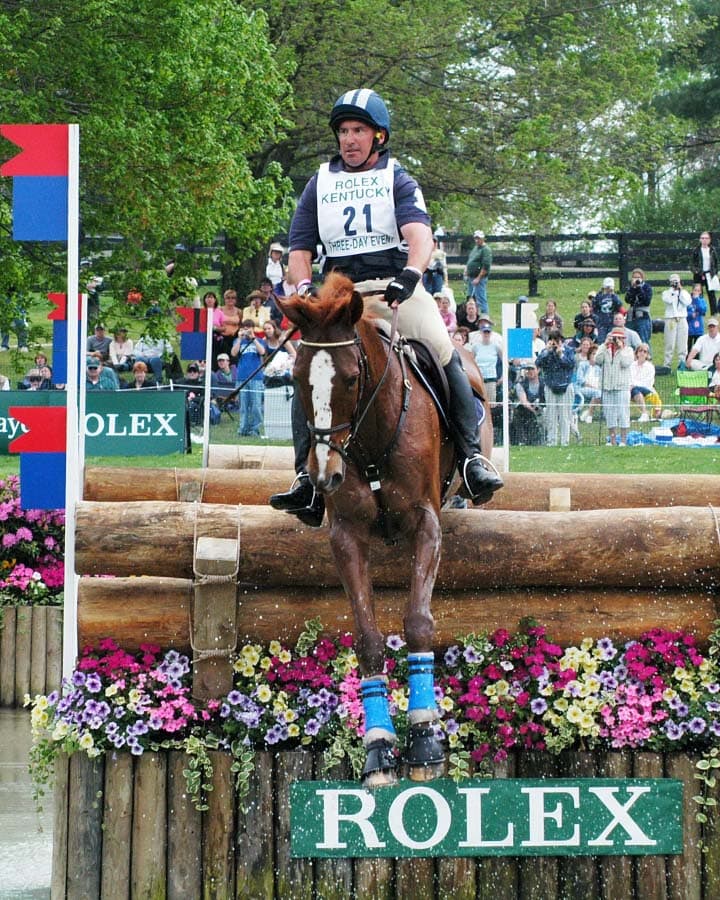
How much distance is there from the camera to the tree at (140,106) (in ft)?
55.5

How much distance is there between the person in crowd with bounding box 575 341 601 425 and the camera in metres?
17.1

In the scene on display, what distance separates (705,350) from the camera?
851 inches

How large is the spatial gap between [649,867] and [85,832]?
227cm

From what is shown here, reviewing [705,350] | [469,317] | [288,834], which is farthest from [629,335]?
[288,834]

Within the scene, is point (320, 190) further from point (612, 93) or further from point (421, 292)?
point (612, 93)

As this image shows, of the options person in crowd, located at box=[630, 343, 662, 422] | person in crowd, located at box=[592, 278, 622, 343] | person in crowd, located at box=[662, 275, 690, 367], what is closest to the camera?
person in crowd, located at box=[630, 343, 662, 422]

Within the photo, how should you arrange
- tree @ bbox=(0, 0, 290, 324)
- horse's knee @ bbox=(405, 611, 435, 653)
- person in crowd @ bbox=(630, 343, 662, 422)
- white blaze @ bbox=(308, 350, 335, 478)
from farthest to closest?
1. person in crowd @ bbox=(630, 343, 662, 422)
2. tree @ bbox=(0, 0, 290, 324)
3. horse's knee @ bbox=(405, 611, 435, 653)
4. white blaze @ bbox=(308, 350, 335, 478)

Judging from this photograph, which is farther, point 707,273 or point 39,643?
point 707,273

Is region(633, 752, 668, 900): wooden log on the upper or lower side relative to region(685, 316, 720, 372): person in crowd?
lower

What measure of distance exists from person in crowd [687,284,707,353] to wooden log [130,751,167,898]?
20000 mm

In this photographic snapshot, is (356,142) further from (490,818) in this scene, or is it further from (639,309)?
(639,309)

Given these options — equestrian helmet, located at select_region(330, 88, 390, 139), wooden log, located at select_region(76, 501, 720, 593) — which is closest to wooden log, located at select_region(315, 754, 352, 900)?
wooden log, located at select_region(76, 501, 720, 593)

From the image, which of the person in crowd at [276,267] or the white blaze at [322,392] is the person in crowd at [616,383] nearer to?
the person in crowd at [276,267]

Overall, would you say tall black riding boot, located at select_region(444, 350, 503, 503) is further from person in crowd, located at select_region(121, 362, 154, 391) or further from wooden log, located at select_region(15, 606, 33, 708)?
person in crowd, located at select_region(121, 362, 154, 391)
